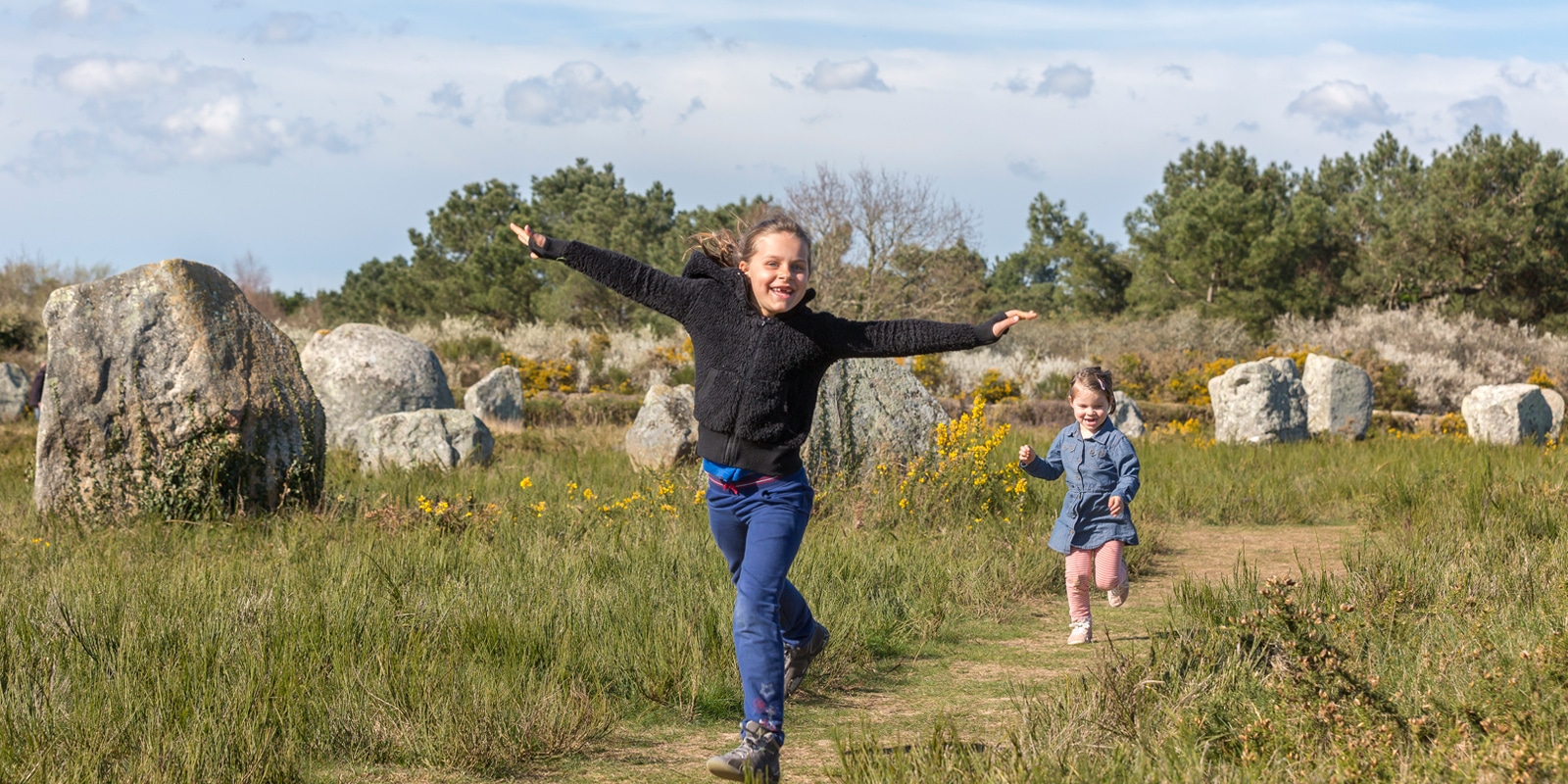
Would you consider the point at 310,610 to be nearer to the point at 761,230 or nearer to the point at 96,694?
the point at 96,694

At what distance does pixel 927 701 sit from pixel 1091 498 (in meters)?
1.39

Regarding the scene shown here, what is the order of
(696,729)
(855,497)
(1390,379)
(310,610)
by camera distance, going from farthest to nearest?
(1390,379) < (855,497) < (310,610) < (696,729)

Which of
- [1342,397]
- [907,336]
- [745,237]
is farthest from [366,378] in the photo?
[1342,397]

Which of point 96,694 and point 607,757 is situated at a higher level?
point 96,694

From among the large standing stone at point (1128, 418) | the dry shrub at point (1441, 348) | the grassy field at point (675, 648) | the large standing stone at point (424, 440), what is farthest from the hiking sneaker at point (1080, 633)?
the dry shrub at point (1441, 348)

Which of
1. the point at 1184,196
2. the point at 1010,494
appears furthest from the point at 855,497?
the point at 1184,196

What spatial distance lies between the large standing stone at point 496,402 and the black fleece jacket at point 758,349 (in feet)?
43.9

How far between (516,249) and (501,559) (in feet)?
116

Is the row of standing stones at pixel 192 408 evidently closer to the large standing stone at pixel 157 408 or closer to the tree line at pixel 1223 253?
the large standing stone at pixel 157 408

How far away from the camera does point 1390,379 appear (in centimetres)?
2066

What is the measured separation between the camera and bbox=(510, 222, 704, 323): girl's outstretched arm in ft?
13.7

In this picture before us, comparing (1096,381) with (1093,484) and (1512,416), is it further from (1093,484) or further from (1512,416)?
(1512,416)

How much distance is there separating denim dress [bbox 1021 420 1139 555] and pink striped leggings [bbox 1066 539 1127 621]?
5cm

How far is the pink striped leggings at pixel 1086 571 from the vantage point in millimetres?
5559
